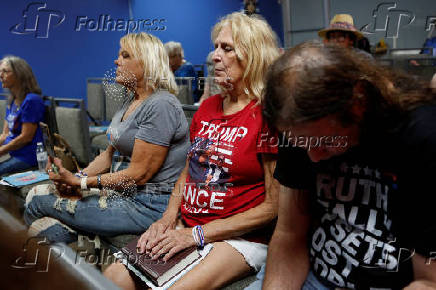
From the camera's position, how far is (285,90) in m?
0.68

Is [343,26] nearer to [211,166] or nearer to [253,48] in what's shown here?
[253,48]

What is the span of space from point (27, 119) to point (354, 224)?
2285mm

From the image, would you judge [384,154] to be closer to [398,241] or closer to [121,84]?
[398,241]

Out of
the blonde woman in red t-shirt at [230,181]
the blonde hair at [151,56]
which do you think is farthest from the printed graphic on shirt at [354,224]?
the blonde hair at [151,56]

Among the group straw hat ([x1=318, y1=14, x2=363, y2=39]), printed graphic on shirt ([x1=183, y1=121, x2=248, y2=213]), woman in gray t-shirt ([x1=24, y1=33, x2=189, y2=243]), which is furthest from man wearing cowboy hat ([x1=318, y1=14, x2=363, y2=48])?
printed graphic on shirt ([x1=183, y1=121, x2=248, y2=213])

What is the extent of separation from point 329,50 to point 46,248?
607mm

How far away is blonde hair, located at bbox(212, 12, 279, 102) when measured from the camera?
117 centimetres

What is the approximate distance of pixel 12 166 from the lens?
7.74 ft

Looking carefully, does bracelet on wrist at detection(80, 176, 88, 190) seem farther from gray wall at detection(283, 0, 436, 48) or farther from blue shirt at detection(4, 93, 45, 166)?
gray wall at detection(283, 0, 436, 48)

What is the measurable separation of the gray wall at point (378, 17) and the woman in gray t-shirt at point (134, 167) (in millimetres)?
1427

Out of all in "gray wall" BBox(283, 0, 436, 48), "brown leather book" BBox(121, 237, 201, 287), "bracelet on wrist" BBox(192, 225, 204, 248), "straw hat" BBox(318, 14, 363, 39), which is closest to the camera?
"brown leather book" BBox(121, 237, 201, 287)

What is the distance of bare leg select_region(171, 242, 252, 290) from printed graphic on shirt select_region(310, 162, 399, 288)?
30 cm

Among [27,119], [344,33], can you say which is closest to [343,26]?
[344,33]

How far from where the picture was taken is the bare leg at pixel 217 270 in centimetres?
97
